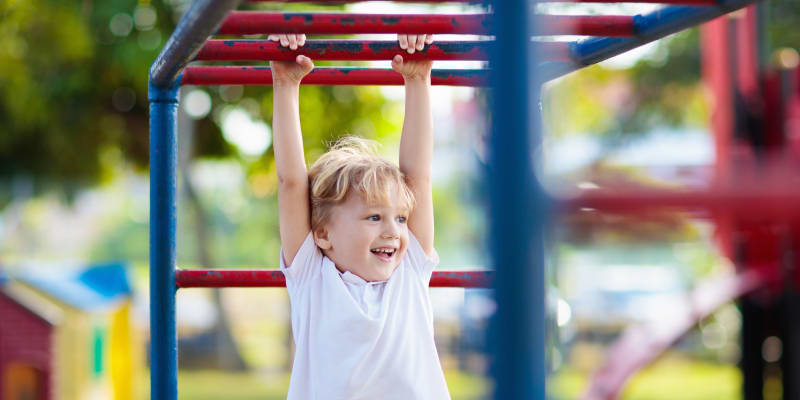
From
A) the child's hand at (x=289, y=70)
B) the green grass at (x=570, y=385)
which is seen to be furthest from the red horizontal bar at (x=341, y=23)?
the green grass at (x=570, y=385)

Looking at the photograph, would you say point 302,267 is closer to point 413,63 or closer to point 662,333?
point 413,63

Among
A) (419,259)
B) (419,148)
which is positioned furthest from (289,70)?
(419,259)

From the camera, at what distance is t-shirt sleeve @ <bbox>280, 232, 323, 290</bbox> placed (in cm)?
126

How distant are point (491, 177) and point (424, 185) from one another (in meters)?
0.69

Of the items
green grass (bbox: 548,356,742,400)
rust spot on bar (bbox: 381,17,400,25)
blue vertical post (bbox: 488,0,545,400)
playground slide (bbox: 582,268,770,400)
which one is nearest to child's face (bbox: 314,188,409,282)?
rust spot on bar (bbox: 381,17,400,25)

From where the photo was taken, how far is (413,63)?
1.23 meters

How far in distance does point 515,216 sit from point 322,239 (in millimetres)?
712

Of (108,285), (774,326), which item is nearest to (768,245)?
(774,326)

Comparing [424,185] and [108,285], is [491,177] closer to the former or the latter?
[424,185]

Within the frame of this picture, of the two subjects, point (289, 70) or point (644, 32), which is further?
point (289, 70)

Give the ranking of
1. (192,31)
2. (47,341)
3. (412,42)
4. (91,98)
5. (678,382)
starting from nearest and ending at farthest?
(192,31)
(412,42)
(47,341)
(91,98)
(678,382)

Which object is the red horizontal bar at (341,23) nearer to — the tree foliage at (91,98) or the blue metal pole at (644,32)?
the blue metal pole at (644,32)

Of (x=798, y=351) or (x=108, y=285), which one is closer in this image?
(x=798, y=351)

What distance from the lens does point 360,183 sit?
1270mm
